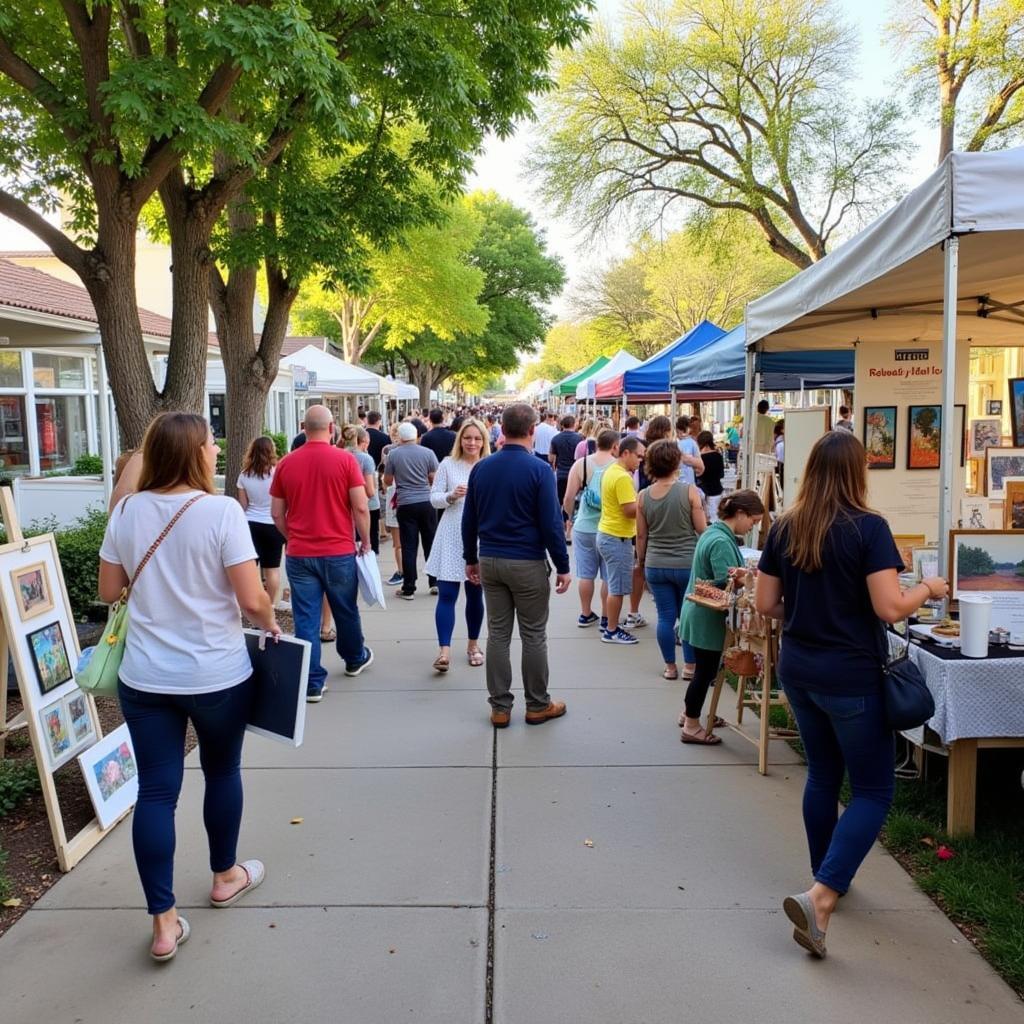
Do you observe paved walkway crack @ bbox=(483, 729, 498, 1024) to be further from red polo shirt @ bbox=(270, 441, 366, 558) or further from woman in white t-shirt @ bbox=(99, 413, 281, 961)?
red polo shirt @ bbox=(270, 441, 366, 558)

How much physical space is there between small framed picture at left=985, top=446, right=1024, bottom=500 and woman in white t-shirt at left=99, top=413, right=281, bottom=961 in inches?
203

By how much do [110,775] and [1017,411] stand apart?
20.9 feet

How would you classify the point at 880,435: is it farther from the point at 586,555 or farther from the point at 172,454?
the point at 172,454

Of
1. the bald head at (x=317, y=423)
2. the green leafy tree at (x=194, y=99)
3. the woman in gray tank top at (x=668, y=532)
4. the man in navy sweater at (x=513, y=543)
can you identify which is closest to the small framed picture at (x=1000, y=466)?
the woman in gray tank top at (x=668, y=532)

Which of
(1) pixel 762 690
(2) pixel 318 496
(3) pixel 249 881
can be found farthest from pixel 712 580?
(3) pixel 249 881

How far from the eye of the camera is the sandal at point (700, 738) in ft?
16.1

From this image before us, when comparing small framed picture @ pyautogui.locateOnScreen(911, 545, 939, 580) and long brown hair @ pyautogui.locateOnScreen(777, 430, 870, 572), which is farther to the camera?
small framed picture @ pyautogui.locateOnScreen(911, 545, 939, 580)

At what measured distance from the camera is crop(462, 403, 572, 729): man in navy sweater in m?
4.88

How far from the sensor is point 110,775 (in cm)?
393

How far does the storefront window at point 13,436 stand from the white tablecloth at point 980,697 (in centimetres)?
1444

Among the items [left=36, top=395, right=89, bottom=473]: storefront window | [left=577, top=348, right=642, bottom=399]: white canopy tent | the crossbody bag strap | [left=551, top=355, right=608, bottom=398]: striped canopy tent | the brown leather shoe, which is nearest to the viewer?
the crossbody bag strap

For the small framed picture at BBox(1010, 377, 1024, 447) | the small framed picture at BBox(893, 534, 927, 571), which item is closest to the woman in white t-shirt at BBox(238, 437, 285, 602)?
the small framed picture at BBox(893, 534, 927, 571)

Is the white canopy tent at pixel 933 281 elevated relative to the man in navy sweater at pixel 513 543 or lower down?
elevated

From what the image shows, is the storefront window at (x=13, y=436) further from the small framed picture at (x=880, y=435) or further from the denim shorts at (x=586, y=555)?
the small framed picture at (x=880, y=435)
